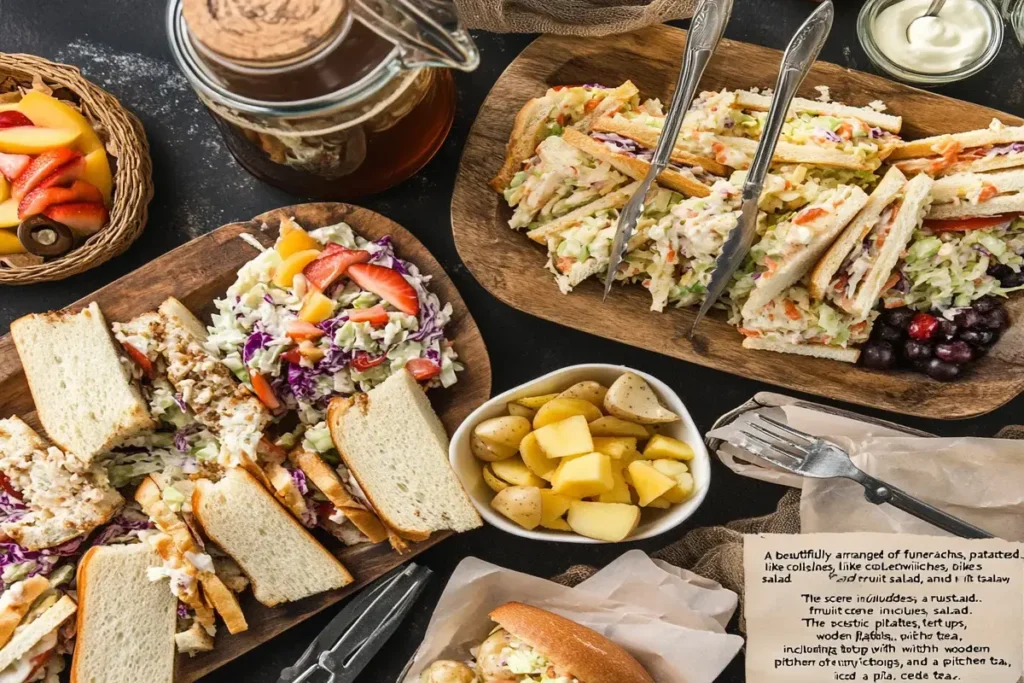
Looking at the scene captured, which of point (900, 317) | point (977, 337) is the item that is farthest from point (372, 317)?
point (977, 337)

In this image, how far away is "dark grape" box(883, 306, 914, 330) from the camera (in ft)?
9.50

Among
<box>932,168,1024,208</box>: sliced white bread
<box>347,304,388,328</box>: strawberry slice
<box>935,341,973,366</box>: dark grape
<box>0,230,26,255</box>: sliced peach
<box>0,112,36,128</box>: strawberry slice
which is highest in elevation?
<box>932,168,1024,208</box>: sliced white bread

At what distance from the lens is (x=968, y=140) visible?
2861 millimetres

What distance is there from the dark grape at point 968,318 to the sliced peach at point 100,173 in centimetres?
293

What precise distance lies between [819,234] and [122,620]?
8.64 feet

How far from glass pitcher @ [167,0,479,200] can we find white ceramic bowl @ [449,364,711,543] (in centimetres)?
91

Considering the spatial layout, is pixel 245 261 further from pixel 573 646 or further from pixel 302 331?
pixel 573 646

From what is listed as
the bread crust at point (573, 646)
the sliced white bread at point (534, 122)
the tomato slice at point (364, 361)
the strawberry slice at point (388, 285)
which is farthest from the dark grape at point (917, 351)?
the tomato slice at point (364, 361)

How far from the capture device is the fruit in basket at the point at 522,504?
8.92 feet

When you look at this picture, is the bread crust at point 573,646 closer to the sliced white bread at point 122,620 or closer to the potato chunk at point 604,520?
the potato chunk at point 604,520

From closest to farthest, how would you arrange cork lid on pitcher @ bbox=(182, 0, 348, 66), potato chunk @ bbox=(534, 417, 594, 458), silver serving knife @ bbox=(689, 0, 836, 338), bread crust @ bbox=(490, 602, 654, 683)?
cork lid on pitcher @ bbox=(182, 0, 348, 66)
silver serving knife @ bbox=(689, 0, 836, 338)
bread crust @ bbox=(490, 602, 654, 683)
potato chunk @ bbox=(534, 417, 594, 458)

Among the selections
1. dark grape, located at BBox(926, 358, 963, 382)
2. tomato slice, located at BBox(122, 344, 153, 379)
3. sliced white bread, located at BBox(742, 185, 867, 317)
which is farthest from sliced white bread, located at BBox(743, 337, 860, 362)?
tomato slice, located at BBox(122, 344, 153, 379)

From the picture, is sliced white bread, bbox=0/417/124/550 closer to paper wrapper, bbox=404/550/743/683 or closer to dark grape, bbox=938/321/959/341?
paper wrapper, bbox=404/550/743/683

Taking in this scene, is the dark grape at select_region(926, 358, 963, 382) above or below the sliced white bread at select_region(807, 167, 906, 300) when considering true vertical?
below
